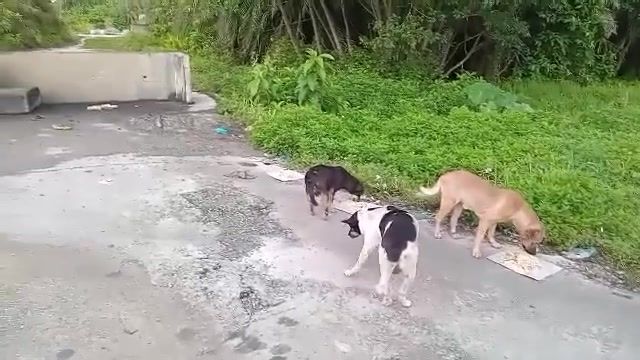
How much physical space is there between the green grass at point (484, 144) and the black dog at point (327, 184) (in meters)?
0.53

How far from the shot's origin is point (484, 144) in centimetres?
590

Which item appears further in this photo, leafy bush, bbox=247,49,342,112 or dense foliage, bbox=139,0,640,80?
dense foliage, bbox=139,0,640,80

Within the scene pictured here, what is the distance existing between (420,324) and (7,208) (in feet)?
9.91

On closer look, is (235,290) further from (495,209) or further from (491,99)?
(491,99)

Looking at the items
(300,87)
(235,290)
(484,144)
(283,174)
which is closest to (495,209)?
(235,290)

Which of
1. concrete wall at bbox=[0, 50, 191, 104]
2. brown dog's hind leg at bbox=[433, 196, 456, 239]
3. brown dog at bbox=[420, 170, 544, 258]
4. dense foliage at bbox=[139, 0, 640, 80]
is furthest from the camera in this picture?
dense foliage at bbox=[139, 0, 640, 80]

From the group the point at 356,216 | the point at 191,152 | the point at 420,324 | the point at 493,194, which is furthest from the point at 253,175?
the point at 420,324

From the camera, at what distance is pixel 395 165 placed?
205 inches

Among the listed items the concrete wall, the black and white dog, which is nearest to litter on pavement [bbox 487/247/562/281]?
the black and white dog

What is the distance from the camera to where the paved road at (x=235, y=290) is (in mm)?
2734

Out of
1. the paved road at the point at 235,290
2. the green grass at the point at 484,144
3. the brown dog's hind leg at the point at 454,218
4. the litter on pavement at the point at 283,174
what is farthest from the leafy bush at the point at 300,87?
the brown dog's hind leg at the point at 454,218

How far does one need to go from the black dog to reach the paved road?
0.16m

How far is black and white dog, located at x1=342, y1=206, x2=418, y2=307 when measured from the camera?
2.96 meters

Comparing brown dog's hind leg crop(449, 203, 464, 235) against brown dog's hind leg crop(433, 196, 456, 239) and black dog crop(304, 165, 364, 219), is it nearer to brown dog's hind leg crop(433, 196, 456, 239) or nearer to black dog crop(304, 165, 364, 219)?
brown dog's hind leg crop(433, 196, 456, 239)
